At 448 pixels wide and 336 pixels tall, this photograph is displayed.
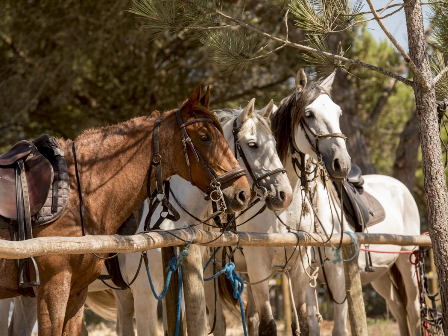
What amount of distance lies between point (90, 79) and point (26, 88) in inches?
60.4

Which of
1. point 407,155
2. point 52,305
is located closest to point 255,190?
point 52,305

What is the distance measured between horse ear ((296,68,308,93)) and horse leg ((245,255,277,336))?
133 cm

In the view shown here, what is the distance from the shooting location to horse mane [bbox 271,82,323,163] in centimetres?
477

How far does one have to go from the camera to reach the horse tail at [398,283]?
6922 millimetres

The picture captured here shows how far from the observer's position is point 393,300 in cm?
700

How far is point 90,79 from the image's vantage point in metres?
10.6

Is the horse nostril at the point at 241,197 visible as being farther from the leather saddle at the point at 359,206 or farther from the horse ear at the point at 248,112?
the leather saddle at the point at 359,206

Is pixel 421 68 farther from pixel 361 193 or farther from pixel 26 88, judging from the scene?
pixel 26 88

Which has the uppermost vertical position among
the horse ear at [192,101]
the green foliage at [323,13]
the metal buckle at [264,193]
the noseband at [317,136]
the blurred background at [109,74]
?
the blurred background at [109,74]

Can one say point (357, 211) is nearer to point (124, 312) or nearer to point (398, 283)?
point (398, 283)

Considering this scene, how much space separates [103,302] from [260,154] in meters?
2.58

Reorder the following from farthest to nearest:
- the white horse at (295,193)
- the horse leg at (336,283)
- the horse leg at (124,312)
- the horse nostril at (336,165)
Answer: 1. the horse leg at (124,312)
2. the horse leg at (336,283)
3. the white horse at (295,193)
4. the horse nostril at (336,165)

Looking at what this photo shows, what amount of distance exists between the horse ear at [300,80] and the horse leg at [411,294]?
9.09ft

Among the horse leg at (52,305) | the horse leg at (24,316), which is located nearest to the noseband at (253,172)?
the horse leg at (52,305)
